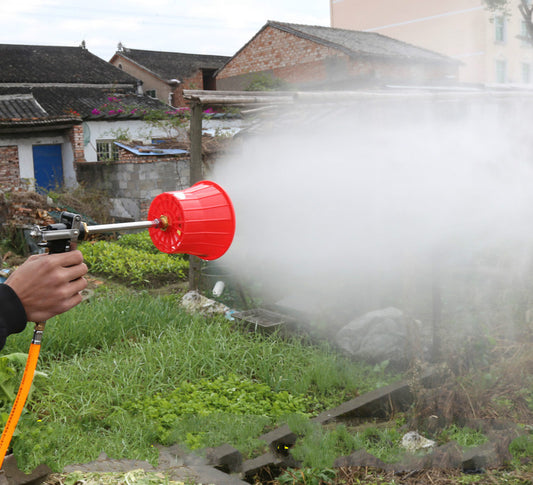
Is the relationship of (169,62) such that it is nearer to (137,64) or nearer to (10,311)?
(137,64)

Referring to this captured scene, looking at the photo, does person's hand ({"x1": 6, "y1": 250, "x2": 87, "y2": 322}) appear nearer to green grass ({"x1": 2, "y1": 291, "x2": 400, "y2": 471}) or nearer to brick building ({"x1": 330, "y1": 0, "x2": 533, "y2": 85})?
green grass ({"x1": 2, "y1": 291, "x2": 400, "y2": 471})

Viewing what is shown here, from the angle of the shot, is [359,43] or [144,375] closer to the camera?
[144,375]

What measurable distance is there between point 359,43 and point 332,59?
152cm

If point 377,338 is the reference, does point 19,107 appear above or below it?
above

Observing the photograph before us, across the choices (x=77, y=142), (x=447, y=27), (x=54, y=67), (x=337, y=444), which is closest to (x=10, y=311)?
(x=337, y=444)

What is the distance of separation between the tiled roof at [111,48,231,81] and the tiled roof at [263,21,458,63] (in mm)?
7234

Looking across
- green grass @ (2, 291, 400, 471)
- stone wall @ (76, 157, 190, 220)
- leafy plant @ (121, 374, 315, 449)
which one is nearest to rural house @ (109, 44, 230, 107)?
stone wall @ (76, 157, 190, 220)

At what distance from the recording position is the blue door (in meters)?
16.9

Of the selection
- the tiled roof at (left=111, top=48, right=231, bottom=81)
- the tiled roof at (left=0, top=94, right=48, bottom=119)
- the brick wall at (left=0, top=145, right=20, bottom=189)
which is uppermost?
the tiled roof at (left=111, top=48, right=231, bottom=81)

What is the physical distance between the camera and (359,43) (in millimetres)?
21500

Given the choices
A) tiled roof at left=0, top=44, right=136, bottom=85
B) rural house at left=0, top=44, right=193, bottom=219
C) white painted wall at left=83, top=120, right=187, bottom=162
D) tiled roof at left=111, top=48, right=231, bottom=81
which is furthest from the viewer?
tiled roof at left=111, top=48, right=231, bottom=81

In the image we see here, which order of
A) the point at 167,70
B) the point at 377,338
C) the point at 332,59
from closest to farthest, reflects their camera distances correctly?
the point at 377,338 < the point at 332,59 < the point at 167,70

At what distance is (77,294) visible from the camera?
174 cm

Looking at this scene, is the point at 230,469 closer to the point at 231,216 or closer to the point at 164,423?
the point at 164,423
